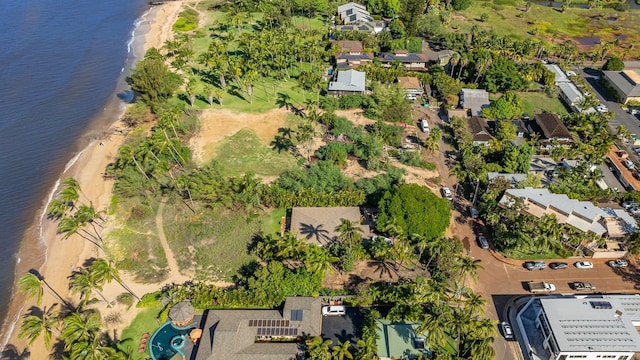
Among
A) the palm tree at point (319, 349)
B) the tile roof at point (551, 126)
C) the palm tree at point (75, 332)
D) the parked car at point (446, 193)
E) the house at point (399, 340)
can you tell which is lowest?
the parked car at point (446, 193)

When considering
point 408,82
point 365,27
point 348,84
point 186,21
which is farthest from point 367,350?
point 186,21

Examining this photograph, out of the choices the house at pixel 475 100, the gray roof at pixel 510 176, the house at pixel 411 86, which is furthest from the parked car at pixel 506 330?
the house at pixel 411 86

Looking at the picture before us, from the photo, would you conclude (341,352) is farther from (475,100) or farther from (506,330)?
(475,100)

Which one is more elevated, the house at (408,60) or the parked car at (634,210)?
the house at (408,60)

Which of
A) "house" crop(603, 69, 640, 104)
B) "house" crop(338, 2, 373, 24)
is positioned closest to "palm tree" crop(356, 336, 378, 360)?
"house" crop(603, 69, 640, 104)

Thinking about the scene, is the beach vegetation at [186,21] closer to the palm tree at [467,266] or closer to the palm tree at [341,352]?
the palm tree at [467,266]

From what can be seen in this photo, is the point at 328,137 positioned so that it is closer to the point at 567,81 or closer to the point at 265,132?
the point at 265,132
